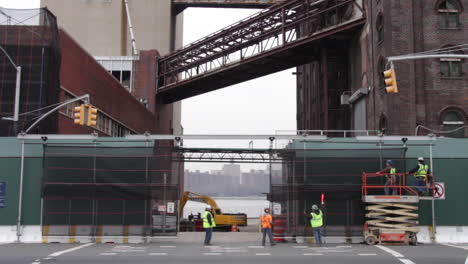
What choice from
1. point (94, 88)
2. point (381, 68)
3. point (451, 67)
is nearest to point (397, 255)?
point (381, 68)

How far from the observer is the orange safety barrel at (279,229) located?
22688 mm

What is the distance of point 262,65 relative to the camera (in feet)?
172

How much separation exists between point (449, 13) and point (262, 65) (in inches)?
772

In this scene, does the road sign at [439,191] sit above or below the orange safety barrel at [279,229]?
above

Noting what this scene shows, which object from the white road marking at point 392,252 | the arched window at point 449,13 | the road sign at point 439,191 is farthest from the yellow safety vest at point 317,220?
the arched window at point 449,13

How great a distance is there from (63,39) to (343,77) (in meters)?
26.8

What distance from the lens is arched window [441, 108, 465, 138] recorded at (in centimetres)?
3628

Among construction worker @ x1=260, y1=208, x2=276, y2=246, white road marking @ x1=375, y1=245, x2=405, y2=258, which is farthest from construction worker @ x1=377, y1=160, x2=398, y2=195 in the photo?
construction worker @ x1=260, y1=208, x2=276, y2=246

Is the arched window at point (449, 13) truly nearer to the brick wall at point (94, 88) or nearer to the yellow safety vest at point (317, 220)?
the yellow safety vest at point (317, 220)

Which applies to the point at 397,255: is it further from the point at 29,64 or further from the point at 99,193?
the point at 29,64

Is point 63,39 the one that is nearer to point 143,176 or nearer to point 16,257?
point 143,176

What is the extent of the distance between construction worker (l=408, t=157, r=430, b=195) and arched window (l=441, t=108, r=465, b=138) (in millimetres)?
16264

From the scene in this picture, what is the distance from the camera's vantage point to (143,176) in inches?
873

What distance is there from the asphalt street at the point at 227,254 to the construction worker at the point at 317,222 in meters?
0.48
